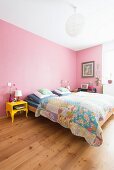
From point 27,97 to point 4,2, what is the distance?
235 centimetres

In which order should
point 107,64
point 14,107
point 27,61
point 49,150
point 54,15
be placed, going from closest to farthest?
1. point 49,150
2. point 54,15
3. point 14,107
4. point 27,61
5. point 107,64

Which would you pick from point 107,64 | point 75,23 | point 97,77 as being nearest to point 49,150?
point 75,23

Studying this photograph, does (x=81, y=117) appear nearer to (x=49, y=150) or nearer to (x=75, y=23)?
(x=49, y=150)

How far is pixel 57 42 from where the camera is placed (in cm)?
416

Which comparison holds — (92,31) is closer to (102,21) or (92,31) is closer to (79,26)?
(102,21)

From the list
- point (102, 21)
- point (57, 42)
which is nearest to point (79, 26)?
point (102, 21)

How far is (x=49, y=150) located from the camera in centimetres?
163

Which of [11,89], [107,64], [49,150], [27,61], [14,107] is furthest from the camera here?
[107,64]

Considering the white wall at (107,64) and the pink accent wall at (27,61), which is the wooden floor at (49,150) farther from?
the white wall at (107,64)

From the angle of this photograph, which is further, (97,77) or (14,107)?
(97,77)

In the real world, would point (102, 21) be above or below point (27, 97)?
above

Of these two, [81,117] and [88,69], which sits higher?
[88,69]

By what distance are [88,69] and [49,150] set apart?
12.9 feet

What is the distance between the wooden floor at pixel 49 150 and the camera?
4.44 ft
